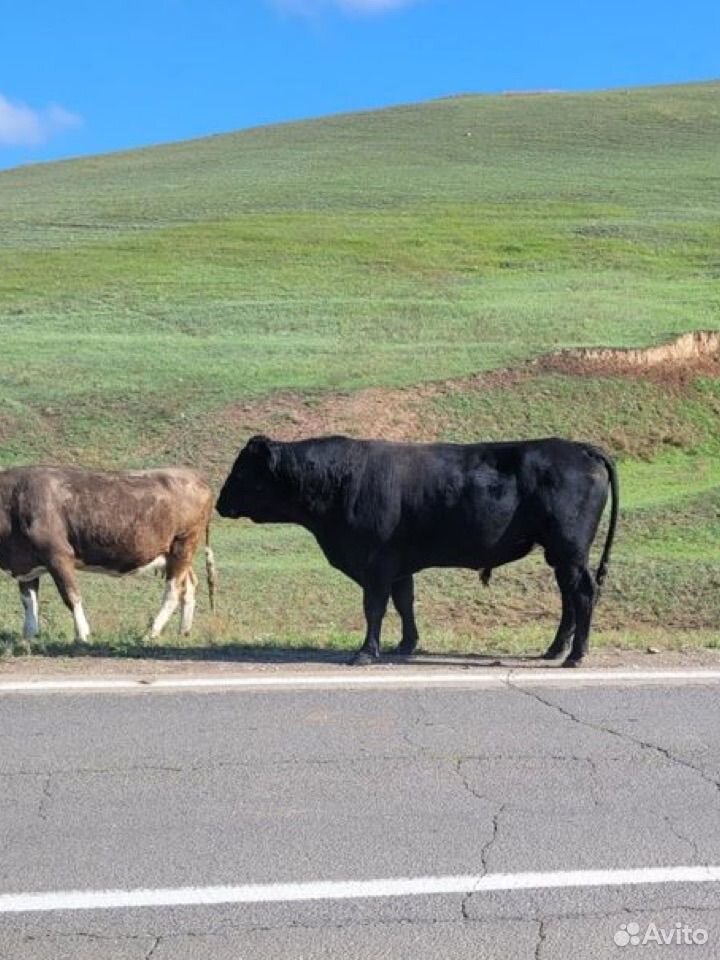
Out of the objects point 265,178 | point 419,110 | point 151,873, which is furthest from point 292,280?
point 419,110

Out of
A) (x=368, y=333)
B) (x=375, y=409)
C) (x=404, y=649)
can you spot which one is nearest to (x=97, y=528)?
(x=404, y=649)

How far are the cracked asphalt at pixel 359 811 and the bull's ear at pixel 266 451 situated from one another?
270cm

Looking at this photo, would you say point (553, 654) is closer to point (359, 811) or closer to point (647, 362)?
point (359, 811)

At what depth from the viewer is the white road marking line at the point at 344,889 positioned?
5559 millimetres

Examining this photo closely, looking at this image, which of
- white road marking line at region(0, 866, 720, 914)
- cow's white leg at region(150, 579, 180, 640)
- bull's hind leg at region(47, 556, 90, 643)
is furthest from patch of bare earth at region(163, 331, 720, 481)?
white road marking line at region(0, 866, 720, 914)

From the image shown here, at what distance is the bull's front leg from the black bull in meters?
0.01

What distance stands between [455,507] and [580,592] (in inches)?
43.5

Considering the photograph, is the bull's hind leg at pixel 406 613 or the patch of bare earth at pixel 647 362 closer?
the bull's hind leg at pixel 406 613

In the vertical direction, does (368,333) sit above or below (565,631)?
above

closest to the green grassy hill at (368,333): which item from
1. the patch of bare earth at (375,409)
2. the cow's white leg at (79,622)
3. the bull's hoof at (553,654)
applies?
the patch of bare earth at (375,409)

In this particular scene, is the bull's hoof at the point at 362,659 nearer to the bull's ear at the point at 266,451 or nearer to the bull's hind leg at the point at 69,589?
the bull's ear at the point at 266,451

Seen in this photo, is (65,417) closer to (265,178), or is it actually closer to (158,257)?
(158,257)

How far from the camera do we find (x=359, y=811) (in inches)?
260

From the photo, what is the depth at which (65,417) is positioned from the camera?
22688 millimetres
